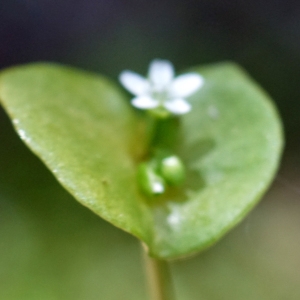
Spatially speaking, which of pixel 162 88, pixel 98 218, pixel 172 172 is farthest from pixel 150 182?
pixel 98 218

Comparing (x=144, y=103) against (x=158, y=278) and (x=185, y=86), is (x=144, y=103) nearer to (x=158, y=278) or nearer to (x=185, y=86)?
(x=185, y=86)

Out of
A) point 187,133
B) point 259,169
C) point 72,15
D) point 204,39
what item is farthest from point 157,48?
point 259,169

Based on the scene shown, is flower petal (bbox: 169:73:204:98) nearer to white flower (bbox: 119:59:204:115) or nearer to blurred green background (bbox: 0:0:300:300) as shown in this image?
white flower (bbox: 119:59:204:115)

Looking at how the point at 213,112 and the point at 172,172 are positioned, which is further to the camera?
the point at 213,112

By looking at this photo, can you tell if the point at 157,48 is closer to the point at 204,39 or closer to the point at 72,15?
the point at 204,39

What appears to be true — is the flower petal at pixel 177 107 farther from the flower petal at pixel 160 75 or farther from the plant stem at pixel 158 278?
the plant stem at pixel 158 278

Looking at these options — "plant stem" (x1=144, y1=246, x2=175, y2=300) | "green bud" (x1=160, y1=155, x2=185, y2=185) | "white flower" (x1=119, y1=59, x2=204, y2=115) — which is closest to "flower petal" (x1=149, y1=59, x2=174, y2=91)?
"white flower" (x1=119, y1=59, x2=204, y2=115)
